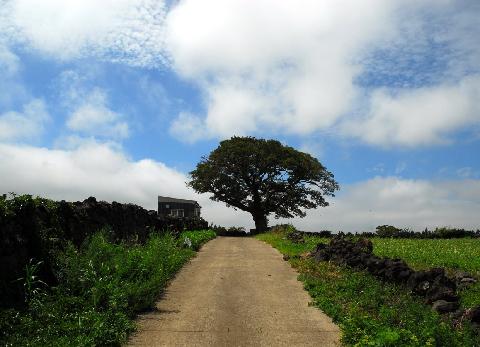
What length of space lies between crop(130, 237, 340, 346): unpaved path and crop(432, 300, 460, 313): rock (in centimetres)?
217

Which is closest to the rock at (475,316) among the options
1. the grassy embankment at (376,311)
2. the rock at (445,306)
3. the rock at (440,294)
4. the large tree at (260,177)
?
the grassy embankment at (376,311)

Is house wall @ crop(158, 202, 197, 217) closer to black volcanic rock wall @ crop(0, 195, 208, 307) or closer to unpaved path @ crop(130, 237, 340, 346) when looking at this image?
black volcanic rock wall @ crop(0, 195, 208, 307)

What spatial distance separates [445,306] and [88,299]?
23.0 ft

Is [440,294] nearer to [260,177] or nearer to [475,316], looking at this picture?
[475,316]

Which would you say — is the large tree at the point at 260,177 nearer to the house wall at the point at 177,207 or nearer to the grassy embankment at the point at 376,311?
the house wall at the point at 177,207

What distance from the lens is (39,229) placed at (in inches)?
461

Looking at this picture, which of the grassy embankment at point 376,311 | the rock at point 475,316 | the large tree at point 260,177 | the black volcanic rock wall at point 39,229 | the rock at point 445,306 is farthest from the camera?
the large tree at point 260,177

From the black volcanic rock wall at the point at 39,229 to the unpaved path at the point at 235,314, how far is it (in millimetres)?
2459

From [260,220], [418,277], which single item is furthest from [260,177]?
[418,277]

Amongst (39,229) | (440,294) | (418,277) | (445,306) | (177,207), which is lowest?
(445,306)

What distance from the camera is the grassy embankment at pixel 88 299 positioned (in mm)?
8531

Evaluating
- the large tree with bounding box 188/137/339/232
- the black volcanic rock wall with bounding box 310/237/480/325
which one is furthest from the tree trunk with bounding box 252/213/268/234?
the black volcanic rock wall with bounding box 310/237/480/325

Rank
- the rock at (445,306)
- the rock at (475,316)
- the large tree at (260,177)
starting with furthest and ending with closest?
1. the large tree at (260,177)
2. the rock at (445,306)
3. the rock at (475,316)

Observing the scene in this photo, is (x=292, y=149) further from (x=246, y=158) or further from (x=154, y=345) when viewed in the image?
(x=154, y=345)
